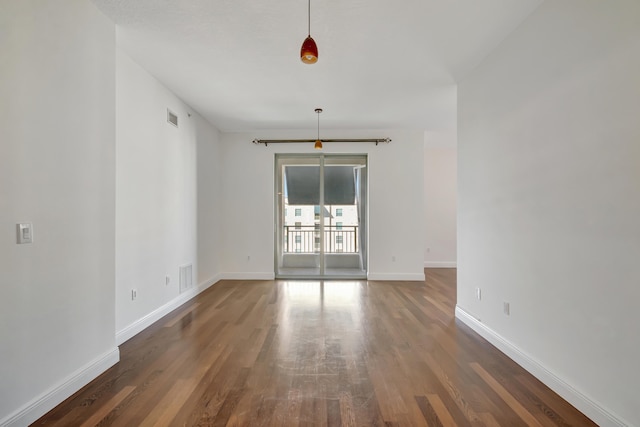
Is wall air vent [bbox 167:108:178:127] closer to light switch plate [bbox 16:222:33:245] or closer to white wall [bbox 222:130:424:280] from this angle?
white wall [bbox 222:130:424:280]

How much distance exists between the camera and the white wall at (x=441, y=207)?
24.4ft

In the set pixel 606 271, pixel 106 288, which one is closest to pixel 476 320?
pixel 606 271

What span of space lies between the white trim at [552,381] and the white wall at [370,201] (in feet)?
8.53

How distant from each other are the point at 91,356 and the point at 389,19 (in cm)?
341

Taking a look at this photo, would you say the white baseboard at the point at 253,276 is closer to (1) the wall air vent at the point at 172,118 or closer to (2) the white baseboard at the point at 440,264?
(1) the wall air vent at the point at 172,118

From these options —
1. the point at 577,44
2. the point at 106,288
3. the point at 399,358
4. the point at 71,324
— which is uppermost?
the point at 577,44

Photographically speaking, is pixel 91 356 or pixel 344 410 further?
pixel 91 356

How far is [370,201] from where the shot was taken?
19.4 feet

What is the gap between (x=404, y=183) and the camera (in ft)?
19.3

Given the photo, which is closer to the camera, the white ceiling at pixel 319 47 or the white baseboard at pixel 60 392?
the white baseboard at pixel 60 392

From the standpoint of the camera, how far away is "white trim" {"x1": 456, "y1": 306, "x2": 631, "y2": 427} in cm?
179

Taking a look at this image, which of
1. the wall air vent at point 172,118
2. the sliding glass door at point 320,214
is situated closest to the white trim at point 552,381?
the sliding glass door at point 320,214

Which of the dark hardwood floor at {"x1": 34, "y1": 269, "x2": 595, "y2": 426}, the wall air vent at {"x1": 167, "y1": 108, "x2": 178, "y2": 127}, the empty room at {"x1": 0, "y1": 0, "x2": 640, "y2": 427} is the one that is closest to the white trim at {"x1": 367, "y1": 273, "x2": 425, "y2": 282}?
the empty room at {"x1": 0, "y1": 0, "x2": 640, "y2": 427}

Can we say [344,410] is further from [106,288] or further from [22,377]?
[106,288]
